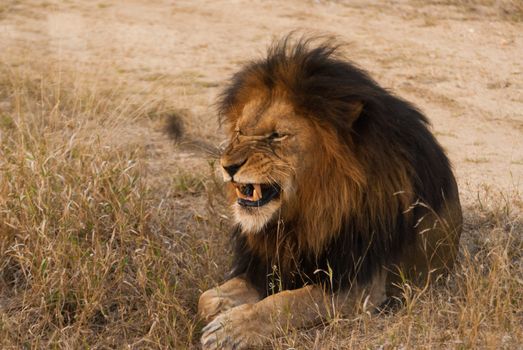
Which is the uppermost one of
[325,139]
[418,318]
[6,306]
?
[325,139]

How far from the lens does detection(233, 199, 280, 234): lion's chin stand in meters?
3.38

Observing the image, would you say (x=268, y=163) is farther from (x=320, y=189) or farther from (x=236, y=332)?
(x=236, y=332)

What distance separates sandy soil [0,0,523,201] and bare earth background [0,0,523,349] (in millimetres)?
19

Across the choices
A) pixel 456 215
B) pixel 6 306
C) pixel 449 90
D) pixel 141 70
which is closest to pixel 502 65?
pixel 449 90

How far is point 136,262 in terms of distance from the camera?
407 cm

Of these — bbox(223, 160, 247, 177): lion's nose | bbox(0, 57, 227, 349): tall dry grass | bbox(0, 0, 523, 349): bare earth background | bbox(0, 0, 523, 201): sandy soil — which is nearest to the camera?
bbox(223, 160, 247, 177): lion's nose

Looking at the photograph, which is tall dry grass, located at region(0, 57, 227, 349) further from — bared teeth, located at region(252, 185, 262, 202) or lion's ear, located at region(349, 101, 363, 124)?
lion's ear, located at region(349, 101, 363, 124)

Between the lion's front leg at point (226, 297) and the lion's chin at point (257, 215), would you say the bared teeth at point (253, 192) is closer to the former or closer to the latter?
the lion's chin at point (257, 215)

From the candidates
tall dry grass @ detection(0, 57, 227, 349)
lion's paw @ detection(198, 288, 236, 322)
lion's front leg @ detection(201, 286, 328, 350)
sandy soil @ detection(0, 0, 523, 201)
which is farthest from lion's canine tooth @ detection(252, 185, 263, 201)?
sandy soil @ detection(0, 0, 523, 201)

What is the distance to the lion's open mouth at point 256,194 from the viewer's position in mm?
3381

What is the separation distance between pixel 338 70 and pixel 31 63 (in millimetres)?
3905

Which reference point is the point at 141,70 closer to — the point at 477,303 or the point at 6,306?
the point at 6,306

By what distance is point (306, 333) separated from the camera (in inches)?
138

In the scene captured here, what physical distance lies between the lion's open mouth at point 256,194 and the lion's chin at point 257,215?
0.05ft
